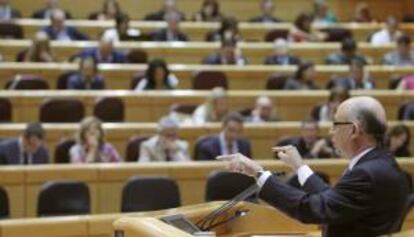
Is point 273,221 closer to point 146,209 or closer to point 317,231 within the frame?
point 317,231

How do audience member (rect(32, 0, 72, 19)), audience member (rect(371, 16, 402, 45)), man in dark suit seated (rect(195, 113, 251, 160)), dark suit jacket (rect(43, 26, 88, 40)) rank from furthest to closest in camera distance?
audience member (rect(371, 16, 402, 45))
audience member (rect(32, 0, 72, 19))
dark suit jacket (rect(43, 26, 88, 40))
man in dark suit seated (rect(195, 113, 251, 160))

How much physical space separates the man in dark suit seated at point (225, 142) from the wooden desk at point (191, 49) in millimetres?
2401

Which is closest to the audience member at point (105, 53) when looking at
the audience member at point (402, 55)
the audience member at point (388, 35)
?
the audience member at point (402, 55)

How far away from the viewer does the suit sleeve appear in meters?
2.18

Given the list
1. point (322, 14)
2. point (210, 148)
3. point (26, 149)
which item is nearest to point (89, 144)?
point (26, 149)

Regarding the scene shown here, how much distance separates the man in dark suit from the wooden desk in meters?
5.72

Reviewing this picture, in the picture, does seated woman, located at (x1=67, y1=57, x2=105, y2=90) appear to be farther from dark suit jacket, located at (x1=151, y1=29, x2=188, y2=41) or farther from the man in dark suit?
the man in dark suit

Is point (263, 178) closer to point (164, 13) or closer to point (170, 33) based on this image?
point (170, 33)

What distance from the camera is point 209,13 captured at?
372 inches

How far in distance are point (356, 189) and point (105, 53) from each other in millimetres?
5540

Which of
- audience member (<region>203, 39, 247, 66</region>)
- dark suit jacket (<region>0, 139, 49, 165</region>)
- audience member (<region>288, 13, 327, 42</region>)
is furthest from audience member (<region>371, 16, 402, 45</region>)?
dark suit jacket (<region>0, 139, 49, 165</region>)

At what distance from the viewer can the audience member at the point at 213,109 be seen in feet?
20.8

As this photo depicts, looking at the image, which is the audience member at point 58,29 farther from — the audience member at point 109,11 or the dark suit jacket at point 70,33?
the audience member at point 109,11

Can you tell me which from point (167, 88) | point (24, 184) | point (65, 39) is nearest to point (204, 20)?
point (65, 39)
